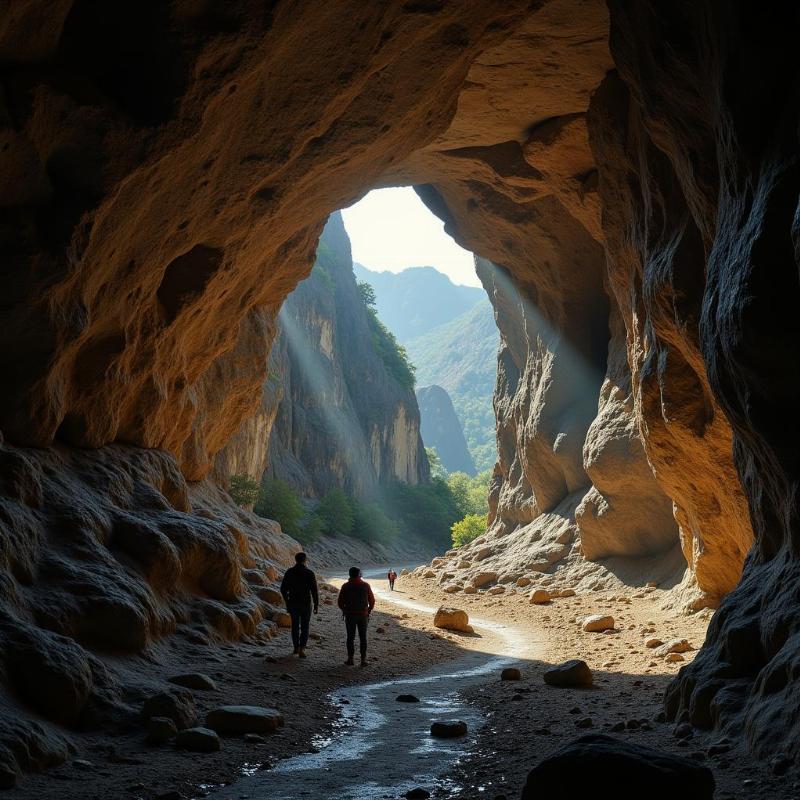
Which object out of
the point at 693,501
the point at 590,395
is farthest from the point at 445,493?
the point at 693,501

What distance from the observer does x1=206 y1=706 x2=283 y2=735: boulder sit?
652cm

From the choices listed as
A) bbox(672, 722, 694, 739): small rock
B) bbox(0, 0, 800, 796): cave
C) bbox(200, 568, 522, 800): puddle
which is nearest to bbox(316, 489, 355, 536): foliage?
bbox(0, 0, 800, 796): cave

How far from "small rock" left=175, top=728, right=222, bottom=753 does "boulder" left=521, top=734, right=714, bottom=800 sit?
2.79m

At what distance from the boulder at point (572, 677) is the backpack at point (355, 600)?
9.01 ft

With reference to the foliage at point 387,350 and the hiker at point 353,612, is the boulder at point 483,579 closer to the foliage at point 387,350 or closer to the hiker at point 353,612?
the hiker at point 353,612

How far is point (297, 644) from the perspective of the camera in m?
10.8

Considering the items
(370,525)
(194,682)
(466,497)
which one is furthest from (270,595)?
(466,497)

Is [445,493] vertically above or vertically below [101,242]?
below

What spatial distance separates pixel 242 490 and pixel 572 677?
77.6 feet

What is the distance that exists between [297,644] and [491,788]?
614 centimetres

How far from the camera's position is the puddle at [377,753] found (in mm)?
5083

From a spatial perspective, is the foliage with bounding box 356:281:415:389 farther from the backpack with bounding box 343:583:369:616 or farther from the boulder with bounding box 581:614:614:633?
the backpack with bounding box 343:583:369:616

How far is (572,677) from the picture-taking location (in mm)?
9273

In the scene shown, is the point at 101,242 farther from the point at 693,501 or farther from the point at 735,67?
the point at 693,501
